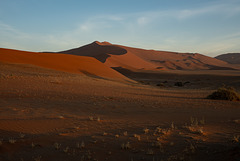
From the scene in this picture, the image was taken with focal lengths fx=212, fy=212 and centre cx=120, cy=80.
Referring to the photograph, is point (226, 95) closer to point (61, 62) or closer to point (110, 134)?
point (110, 134)

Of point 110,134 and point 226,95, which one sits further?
point 226,95

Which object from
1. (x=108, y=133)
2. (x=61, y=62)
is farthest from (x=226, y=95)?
(x=61, y=62)

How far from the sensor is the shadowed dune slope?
33112 mm

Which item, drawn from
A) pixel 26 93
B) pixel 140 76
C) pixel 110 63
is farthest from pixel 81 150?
pixel 110 63

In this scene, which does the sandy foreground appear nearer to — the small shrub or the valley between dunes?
the valley between dunes

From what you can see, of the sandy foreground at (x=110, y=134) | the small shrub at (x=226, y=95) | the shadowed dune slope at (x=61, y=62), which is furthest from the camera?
the shadowed dune slope at (x=61, y=62)

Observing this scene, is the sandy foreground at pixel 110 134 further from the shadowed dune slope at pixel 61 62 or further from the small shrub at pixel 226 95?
the shadowed dune slope at pixel 61 62

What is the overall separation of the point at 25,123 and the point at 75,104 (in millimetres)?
3758

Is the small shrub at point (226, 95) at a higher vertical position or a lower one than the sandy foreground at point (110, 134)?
higher

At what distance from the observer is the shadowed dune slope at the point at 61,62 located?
3311cm

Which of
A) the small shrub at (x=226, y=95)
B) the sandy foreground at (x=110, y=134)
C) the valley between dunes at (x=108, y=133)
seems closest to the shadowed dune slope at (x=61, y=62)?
the small shrub at (x=226, y=95)

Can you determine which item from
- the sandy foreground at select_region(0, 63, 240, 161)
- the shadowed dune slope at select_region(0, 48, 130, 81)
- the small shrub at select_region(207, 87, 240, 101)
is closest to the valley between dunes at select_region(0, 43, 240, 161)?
the sandy foreground at select_region(0, 63, 240, 161)

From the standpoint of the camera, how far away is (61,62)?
125 feet

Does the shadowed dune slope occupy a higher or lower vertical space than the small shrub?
higher
